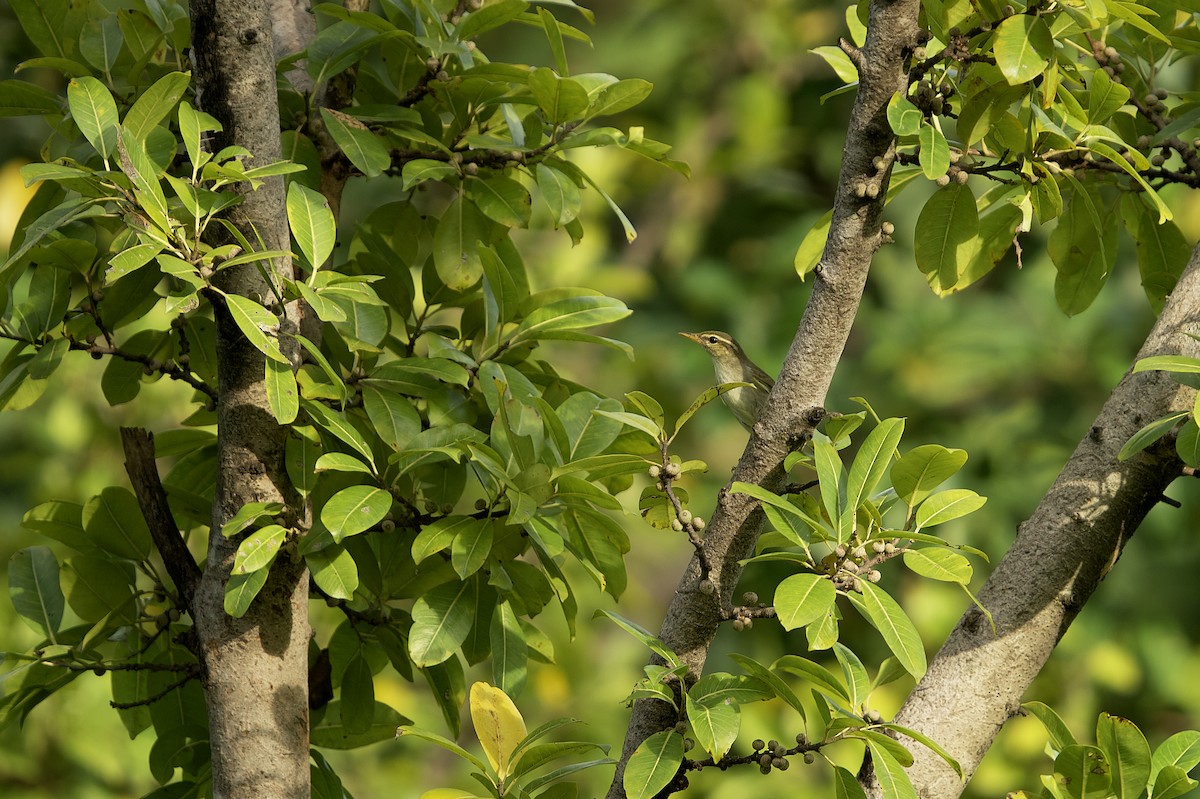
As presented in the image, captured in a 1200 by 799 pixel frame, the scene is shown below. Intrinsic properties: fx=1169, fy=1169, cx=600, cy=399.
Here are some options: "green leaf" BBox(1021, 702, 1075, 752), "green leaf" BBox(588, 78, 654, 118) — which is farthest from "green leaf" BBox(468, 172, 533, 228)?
"green leaf" BBox(1021, 702, 1075, 752)

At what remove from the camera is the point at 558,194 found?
160 cm

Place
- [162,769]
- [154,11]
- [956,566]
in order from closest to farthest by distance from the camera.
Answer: [956,566] → [154,11] → [162,769]

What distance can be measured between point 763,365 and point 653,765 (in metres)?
3.48

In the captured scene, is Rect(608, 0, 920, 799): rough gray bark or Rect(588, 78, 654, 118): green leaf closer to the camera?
Rect(608, 0, 920, 799): rough gray bark

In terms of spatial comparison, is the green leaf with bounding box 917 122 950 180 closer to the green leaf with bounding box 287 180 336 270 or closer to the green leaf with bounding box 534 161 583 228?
the green leaf with bounding box 534 161 583 228

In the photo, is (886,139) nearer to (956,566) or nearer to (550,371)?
(956,566)

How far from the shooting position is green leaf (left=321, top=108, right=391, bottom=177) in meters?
Result: 1.51

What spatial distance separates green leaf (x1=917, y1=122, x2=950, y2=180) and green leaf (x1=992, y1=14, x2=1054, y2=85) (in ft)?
0.32

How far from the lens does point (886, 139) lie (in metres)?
1.34

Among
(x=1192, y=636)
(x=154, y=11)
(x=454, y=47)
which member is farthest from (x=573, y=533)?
(x=1192, y=636)

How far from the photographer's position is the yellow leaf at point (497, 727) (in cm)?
137

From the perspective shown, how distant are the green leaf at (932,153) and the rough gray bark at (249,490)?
0.76m

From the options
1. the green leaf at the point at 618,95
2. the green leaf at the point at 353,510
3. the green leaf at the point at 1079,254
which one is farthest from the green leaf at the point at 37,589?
the green leaf at the point at 1079,254

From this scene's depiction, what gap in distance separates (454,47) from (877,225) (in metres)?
0.61
